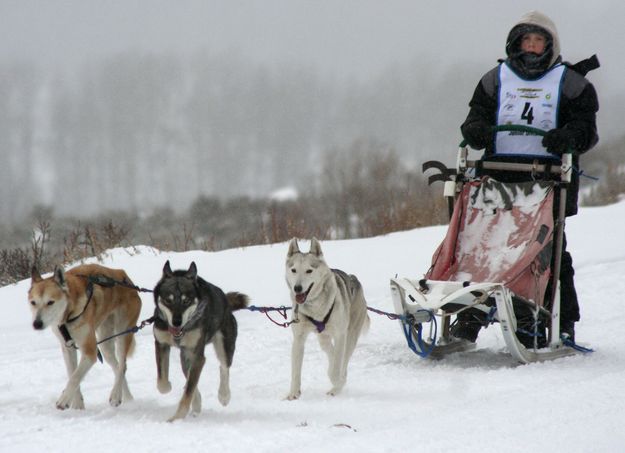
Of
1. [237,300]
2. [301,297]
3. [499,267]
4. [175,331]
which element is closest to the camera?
[175,331]

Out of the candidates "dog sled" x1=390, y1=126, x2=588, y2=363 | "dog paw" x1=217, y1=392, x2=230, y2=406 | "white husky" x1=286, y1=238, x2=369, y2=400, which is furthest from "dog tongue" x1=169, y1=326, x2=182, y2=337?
"dog sled" x1=390, y1=126, x2=588, y2=363

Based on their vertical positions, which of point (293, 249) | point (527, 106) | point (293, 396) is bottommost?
point (293, 396)

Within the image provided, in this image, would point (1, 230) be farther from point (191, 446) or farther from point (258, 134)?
point (191, 446)

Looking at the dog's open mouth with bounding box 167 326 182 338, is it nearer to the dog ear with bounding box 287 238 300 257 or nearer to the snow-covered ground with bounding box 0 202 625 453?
the snow-covered ground with bounding box 0 202 625 453

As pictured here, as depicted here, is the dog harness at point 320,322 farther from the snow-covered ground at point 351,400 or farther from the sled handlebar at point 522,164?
the sled handlebar at point 522,164

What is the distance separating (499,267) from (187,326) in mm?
2042

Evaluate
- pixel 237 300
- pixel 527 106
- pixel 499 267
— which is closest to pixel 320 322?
pixel 237 300

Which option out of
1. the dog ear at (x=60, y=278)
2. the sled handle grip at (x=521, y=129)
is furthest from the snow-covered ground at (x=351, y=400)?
the sled handle grip at (x=521, y=129)

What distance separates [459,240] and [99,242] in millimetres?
5371

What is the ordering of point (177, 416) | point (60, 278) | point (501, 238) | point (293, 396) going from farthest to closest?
point (501, 238) < point (293, 396) < point (60, 278) < point (177, 416)

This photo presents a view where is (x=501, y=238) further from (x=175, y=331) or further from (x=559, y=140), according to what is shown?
(x=175, y=331)

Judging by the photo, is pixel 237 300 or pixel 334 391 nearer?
pixel 334 391

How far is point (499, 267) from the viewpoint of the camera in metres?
4.69

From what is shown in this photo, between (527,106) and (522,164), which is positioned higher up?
(527,106)
